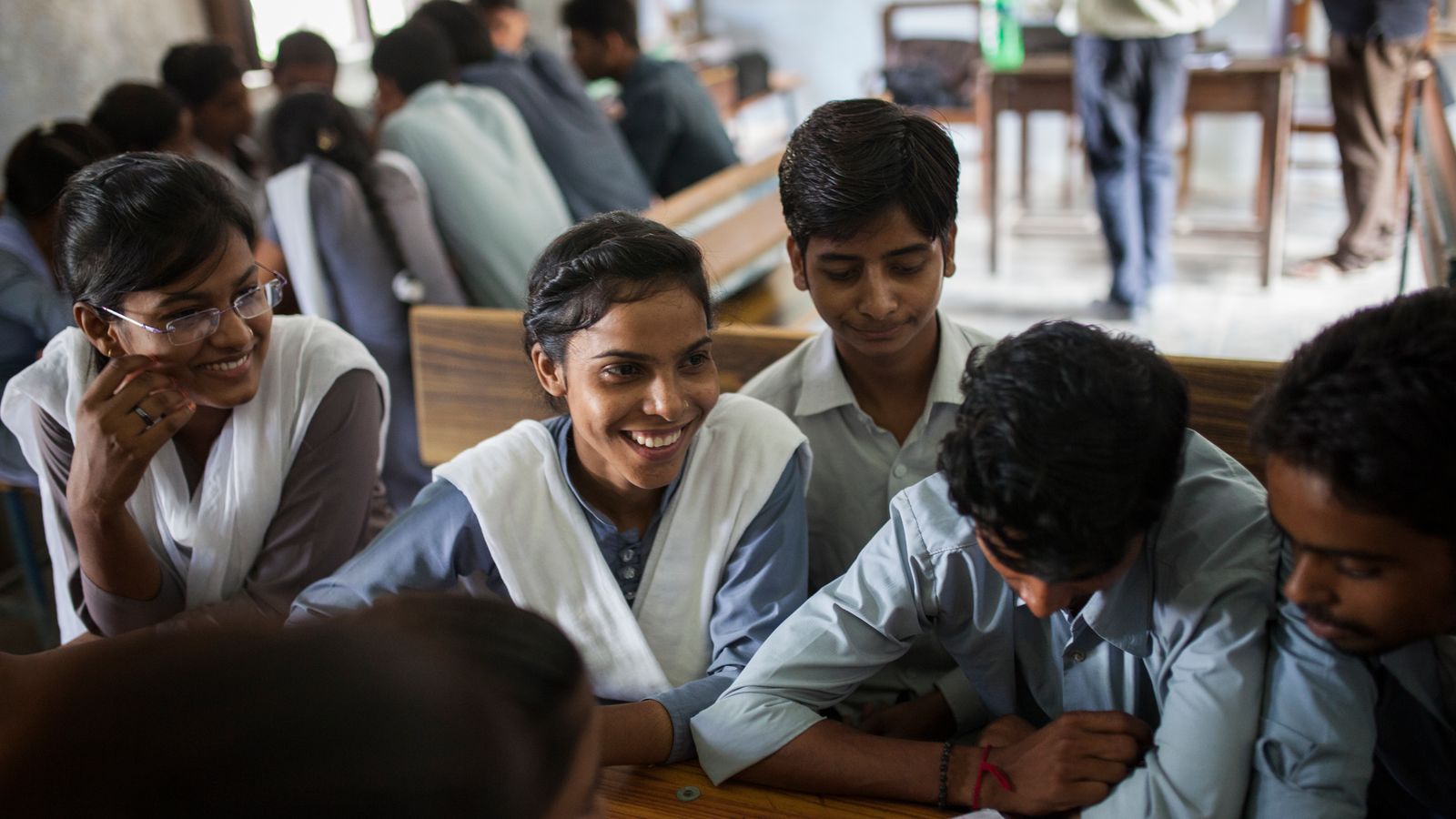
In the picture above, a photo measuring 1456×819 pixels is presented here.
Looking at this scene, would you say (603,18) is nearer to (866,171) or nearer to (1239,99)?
(1239,99)

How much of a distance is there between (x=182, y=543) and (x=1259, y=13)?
19.1 feet

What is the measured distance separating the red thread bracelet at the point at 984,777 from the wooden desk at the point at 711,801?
0.09ft

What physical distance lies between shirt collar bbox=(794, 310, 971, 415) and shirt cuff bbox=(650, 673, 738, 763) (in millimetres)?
425

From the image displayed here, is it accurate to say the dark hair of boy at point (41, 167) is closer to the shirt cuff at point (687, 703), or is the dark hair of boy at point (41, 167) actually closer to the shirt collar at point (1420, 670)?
the shirt cuff at point (687, 703)

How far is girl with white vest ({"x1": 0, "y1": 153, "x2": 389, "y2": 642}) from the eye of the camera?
56.5 inches

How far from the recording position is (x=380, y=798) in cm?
49

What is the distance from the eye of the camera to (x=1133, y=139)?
12.9ft

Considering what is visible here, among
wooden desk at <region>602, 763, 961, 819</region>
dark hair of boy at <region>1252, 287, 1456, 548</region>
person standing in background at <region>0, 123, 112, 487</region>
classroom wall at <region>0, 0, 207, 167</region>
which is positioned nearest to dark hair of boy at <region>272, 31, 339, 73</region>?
classroom wall at <region>0, 0, 207, 167</region>

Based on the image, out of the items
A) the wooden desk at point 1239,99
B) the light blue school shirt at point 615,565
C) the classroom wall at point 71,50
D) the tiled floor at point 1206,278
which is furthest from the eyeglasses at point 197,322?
the wooden desk at point 1239,99

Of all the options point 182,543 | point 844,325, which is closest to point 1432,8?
point 844,325

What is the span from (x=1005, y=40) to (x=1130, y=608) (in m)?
3.93

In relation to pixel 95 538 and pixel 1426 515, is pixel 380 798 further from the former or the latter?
pixel 95 538

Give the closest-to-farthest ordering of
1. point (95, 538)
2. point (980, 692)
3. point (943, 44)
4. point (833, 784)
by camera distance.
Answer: point (833, 784), point (980, 692), point (95, 538), point (943, 44)

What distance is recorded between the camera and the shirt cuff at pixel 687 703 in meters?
1.18
